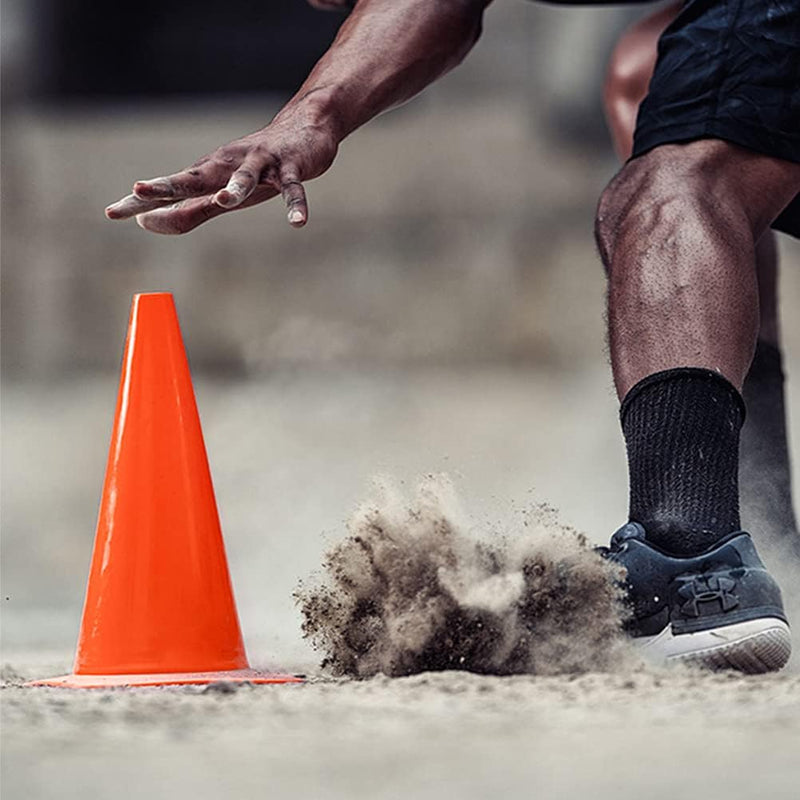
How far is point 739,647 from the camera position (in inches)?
78.9

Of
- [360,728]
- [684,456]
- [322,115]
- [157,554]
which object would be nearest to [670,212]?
[684,456]

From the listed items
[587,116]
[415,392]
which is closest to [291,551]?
[415,392]

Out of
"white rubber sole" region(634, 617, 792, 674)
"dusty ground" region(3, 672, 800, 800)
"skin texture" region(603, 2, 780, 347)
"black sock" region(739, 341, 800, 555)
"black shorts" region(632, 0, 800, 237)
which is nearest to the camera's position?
"dusty ground" region(3, 672, 800, 800)

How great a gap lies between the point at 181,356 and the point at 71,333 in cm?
704

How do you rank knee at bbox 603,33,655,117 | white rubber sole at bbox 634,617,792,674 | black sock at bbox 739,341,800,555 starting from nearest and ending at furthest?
white rubber sole at bbox 634,617,792,674 < black sock at bbox 739,341,800,555 < knee at bbox 603,33,655,117

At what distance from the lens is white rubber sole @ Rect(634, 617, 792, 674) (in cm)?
200

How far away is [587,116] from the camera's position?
9797mm

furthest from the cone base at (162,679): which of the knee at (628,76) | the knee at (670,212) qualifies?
the knee at (628,76)

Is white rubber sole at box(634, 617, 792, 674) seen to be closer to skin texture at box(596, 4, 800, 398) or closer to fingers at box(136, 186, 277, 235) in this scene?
skin texture at box(596, 4, 800, 398)

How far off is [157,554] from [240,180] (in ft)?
1.78

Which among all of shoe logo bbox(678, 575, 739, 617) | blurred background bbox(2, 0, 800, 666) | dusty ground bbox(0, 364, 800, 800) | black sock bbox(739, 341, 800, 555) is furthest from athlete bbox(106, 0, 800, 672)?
blurred background bbox(2, 0, 800, 666)

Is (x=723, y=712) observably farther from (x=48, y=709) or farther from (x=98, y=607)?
(x=98, y=607)

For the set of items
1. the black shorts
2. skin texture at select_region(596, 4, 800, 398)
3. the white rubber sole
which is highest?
the black shorts

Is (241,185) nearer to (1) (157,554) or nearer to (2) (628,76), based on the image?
(1) (157,554)
